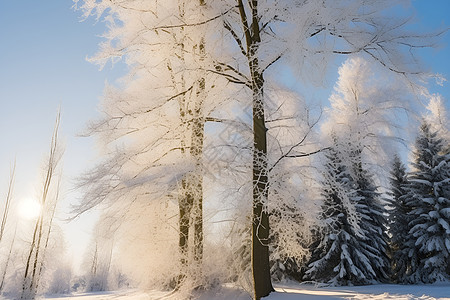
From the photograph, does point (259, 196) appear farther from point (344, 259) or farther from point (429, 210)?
point (429, 210)

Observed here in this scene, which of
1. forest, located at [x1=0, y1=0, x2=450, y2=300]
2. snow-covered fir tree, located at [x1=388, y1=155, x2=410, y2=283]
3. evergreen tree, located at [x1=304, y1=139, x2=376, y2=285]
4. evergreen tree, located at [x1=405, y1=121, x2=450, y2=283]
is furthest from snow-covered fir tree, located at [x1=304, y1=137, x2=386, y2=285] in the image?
forest, located at [x1=0, y1=0, x2=450, y2=300]

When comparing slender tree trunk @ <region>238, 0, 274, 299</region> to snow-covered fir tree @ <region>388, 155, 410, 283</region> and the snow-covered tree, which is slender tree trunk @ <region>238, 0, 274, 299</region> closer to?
the snow-covered tree

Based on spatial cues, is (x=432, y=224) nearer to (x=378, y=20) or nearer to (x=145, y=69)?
(x=378, y=20)

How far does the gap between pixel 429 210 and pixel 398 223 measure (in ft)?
6.74

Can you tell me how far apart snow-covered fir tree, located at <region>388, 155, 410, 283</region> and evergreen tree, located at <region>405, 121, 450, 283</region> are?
447 mm

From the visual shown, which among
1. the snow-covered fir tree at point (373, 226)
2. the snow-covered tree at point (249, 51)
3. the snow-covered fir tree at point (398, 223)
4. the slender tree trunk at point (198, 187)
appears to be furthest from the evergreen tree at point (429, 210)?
the slender tree trunk at point (198, 187)

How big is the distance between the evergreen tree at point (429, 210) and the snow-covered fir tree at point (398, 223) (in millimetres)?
447

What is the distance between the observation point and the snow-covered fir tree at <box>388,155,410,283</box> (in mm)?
17312

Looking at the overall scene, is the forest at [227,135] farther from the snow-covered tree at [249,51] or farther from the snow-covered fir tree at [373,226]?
the snow-covered fir tree at [373,226]

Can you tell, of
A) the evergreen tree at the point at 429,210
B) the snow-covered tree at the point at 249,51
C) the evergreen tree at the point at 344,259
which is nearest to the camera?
the snow-covered tree at the point at 249,51

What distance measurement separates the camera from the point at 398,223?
18.4 m

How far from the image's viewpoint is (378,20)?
293 inches

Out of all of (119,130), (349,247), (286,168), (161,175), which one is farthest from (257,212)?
(349,247)

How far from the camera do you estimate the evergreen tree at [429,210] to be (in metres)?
15.7
